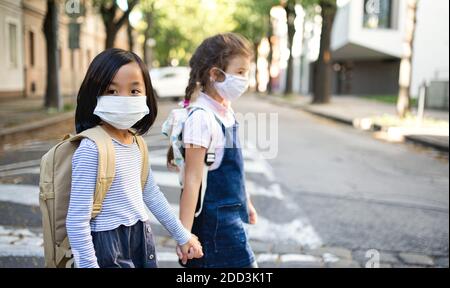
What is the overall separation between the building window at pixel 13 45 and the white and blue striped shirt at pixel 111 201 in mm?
22535

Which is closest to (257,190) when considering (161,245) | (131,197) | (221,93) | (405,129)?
(161,245)

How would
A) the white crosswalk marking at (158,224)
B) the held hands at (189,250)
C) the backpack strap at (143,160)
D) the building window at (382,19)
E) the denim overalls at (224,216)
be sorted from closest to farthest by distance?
1. the backpack strap at (143,160)
2. the held hands at (189,250)
3. the denim overalls at (224,216)
4. the white crosswalk marking at (158,224)
5. the building window at (382,19)

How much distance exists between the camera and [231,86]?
2436mm

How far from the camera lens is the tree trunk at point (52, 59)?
16.6 meters

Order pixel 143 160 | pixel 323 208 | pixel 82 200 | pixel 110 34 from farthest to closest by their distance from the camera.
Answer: pixel 110 34 < pixel 323 208 < pixel 143 160 < pixel 82 200

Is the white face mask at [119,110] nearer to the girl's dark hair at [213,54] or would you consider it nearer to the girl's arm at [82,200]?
the girl's arm at [82,200]

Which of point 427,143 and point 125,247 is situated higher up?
point 125,247

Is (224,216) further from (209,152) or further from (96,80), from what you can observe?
(96,80)

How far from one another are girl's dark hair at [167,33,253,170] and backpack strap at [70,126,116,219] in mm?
777

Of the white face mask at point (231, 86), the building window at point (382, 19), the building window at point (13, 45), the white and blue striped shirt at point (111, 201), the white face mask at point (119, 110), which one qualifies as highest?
the building window at point (382, 19)

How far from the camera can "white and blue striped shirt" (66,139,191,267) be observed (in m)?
1.66

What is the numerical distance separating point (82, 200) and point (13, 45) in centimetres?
2416

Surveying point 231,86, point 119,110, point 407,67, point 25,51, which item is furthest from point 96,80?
point 25,51

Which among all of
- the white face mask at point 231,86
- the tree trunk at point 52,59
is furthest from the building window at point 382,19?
the white face mask at point 231,86
